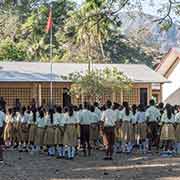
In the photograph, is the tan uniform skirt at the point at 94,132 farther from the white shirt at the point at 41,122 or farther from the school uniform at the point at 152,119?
the white shirt at the point at 41,122

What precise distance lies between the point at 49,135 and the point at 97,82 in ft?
39.8

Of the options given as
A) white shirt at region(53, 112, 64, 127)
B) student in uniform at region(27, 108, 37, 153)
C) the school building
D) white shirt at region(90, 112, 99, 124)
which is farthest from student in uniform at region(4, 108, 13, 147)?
the school building

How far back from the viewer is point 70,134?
63.4 ft

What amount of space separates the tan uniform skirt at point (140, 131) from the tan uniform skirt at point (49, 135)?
323cm

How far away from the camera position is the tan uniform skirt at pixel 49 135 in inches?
789

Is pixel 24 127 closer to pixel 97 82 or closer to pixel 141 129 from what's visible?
pixel 141 129

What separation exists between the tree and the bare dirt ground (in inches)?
437

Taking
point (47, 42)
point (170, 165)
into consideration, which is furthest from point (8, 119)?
point (47, 42)

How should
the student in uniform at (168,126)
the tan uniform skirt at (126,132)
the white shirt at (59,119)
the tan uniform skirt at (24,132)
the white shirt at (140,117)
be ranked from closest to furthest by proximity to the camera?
the white shirt at (59,119)
the student in uniform at (168,126)
the tan uniform skirt at (126,132)
the white shirt at (140,117)
the tan uniform skirt at (24,132)

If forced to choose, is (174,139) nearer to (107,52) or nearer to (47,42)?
(47,42)

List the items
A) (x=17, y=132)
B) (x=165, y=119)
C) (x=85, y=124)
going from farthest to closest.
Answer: (x=17, y=132), (x=165, y=119), (x=85, y=124)

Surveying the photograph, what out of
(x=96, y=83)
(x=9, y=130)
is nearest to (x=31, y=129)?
(x=9, y=130)

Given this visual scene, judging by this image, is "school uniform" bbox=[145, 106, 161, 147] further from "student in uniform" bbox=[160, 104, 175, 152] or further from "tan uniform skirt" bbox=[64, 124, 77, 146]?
"tan uniform skirt" bbox=[64, 124, 77, 146]

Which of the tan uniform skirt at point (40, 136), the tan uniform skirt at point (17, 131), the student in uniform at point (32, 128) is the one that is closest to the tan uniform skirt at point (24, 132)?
the tan uniform skirt at point (17, 131)
